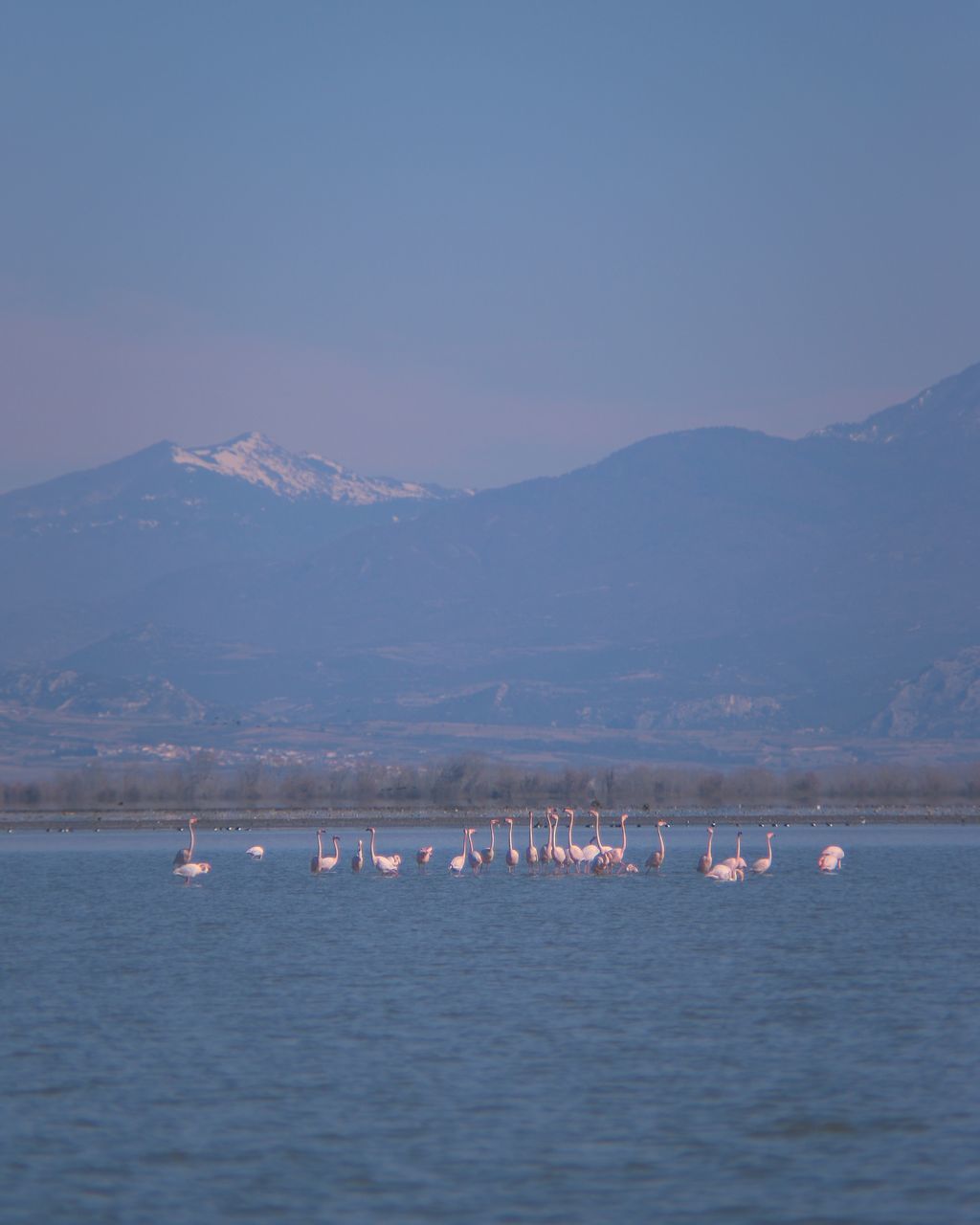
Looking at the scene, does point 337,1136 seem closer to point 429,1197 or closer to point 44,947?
point 429,1197

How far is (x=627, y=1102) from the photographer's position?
829 inches

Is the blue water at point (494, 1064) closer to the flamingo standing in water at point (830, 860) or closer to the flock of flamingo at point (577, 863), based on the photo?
the flock of flamingo at point (577, 863)

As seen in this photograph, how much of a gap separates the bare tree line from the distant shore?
714 centimetres

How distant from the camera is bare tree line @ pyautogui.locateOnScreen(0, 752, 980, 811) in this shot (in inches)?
4938

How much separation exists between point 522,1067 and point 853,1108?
13.8 feet

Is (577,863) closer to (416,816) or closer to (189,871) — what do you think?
(189,871)

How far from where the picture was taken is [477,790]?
132m

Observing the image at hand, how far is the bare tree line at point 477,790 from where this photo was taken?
125438 millimetres

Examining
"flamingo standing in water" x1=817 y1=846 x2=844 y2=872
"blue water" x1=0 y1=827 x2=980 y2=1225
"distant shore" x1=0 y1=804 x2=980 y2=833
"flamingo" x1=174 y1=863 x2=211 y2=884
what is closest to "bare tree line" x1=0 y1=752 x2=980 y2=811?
"distant shore" x1=0 y1=804 x2=980 y2=833

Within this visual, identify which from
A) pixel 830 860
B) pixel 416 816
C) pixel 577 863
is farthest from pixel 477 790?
pixel 830 860

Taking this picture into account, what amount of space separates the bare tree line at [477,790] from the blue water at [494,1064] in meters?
79.7

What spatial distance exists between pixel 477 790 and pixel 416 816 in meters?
26.4

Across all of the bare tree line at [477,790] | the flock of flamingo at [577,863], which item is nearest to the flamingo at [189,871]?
the flock of flamingo at [577,863]

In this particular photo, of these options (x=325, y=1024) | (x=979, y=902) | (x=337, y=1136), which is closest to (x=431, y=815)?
(x=979, y=902)
